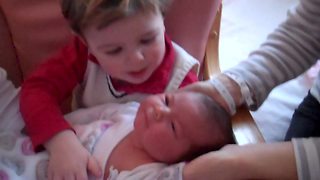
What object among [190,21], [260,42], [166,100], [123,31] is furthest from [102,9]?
[260,42]

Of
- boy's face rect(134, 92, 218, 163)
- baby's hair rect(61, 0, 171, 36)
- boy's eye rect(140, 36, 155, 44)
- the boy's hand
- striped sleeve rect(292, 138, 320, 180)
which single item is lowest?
the boy's hand

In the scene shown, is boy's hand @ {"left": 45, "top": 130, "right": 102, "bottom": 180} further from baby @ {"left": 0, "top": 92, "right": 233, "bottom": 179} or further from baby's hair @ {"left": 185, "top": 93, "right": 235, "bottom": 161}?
baby's hair @ {"left": 185, "top": 93, "right": 235, "bottom": 161}

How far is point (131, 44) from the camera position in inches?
40.0

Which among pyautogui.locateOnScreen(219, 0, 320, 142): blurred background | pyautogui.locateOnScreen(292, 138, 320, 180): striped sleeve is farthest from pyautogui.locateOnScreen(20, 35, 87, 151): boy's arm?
pyautogui.locateOnScreen(219, 0, 320, 142): blurred background

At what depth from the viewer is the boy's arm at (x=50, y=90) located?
107cm

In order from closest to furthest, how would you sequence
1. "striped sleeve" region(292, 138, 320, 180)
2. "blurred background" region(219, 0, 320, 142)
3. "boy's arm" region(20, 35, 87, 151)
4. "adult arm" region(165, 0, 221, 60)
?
"striped sleeve" region(292, 138, 320, 180)
"boy's arm" region(20, 35, 87, 151)
"adult arm" region(165, 0, 221, 60)
"blurred background" region(219, 0, 320, 142)

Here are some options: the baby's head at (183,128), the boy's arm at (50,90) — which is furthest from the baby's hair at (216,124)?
the boy's arm at (50,90)

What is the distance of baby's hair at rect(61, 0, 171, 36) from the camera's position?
977 millimetres

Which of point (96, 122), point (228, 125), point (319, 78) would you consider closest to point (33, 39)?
point (96, 122)

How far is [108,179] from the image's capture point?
0.99 metres

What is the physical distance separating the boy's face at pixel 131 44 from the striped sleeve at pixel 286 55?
6.8 inches

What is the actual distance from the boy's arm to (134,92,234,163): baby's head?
7.5 inches

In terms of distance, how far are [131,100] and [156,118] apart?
20 centimetres

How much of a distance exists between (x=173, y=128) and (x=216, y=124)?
80mm
